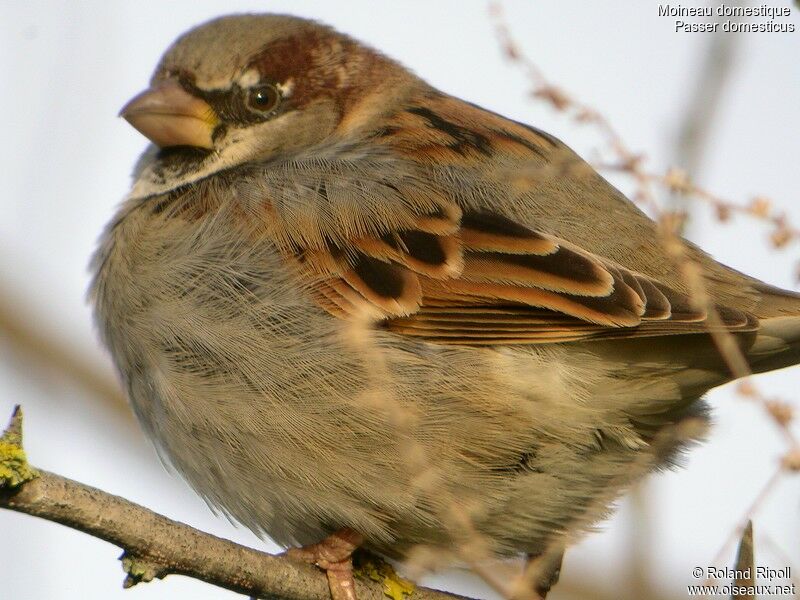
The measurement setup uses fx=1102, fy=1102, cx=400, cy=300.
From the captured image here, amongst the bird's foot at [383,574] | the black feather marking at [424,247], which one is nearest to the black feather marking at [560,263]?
the black feather marking at [424,247]

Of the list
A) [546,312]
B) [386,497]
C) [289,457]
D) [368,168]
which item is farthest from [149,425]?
[546,312]

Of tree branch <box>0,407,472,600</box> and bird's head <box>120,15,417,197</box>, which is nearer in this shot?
tree branch <box>0,407,472,600</box>

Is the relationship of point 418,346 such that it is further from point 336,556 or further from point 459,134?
point 459,134

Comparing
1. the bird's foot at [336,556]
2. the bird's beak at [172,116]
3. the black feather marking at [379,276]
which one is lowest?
the bird's foot at [336,556]

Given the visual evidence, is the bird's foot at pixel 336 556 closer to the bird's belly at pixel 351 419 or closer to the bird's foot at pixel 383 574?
the bird's belly at pixel 351 419

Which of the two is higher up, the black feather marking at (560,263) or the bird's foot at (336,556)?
the black feather marking at (560,263)

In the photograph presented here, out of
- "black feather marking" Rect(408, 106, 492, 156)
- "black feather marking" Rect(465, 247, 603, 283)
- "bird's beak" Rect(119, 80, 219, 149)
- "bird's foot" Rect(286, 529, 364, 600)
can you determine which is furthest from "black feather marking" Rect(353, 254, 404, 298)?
"bird's beak" Rect(119, 80, 219, 149)

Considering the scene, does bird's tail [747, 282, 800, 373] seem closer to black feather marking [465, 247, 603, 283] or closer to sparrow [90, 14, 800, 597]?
sparrow [90, 14, 800, 597]

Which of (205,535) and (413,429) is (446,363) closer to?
(413,429)
